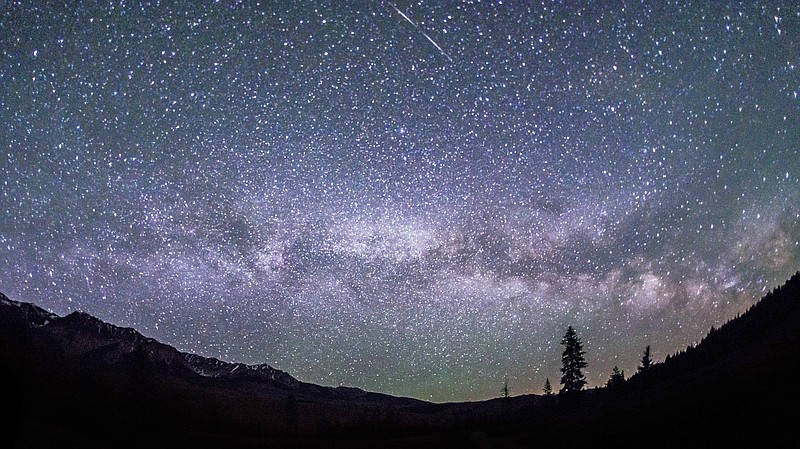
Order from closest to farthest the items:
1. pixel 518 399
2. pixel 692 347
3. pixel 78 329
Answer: pixel 692 347 → pixel 518 399 → pixel 78 329

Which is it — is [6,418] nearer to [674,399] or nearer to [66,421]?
[66,421]

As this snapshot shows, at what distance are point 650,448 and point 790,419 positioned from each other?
23.0ft

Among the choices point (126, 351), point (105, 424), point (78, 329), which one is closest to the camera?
point (105, 424)

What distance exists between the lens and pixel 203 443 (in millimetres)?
22250

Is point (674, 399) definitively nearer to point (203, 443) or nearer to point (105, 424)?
point (203, 443)

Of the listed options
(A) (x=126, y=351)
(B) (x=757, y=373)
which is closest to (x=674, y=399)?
(B) (x=757, y=373)

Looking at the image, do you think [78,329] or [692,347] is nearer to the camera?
[692,347]

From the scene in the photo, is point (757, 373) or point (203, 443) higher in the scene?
point (757, 373)

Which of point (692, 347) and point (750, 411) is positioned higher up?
point (692, 347)

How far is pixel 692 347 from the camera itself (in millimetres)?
68938

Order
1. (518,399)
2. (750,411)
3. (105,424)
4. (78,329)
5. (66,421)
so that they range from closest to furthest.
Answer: (66,421), (105,424), (750,411), (518,399), (78,329)

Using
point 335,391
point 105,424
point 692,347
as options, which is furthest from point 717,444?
point 335,391

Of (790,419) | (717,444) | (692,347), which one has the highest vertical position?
(692,347)

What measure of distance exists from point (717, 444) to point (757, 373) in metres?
16.1
